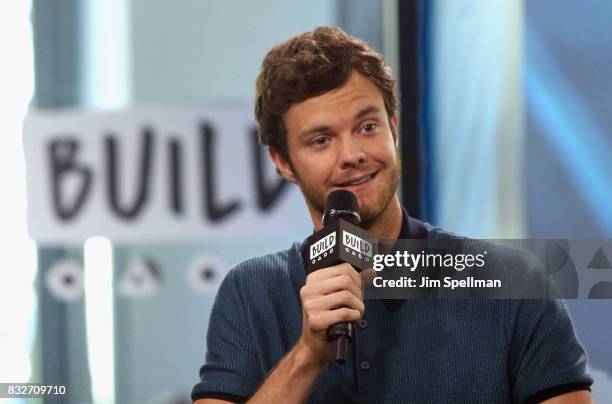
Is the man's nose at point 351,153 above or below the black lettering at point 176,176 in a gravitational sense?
below

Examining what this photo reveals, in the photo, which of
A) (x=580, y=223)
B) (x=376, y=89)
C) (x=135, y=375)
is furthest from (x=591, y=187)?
(x=135, y=375)

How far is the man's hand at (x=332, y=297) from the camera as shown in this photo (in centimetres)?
143

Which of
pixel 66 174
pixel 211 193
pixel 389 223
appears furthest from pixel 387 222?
pixel 66 174

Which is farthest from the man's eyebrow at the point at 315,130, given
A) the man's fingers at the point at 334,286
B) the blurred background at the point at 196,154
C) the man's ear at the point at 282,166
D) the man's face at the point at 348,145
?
the man's fingers at the point at 334,286

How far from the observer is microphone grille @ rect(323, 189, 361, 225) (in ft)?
5.22

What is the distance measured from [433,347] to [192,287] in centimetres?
65

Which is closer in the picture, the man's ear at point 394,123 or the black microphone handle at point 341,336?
the black microphone handle at point 341,336

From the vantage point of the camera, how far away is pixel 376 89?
6.52ft

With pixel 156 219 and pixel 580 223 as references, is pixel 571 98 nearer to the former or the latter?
pixel 580 223

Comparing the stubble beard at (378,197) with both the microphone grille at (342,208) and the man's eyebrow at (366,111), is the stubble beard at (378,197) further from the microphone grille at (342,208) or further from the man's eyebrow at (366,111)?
the microphone grille at (342,208)

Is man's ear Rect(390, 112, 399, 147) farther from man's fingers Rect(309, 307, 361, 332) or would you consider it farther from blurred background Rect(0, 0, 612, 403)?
man's fingers Rect(309, 307, 361, 332)

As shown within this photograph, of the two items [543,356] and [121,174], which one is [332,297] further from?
[121,174]

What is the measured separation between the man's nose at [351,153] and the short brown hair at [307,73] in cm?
12

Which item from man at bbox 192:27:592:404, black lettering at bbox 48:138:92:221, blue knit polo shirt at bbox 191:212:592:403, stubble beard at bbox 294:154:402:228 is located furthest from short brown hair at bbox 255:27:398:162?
black lettering at bbox 48:138:92:221
